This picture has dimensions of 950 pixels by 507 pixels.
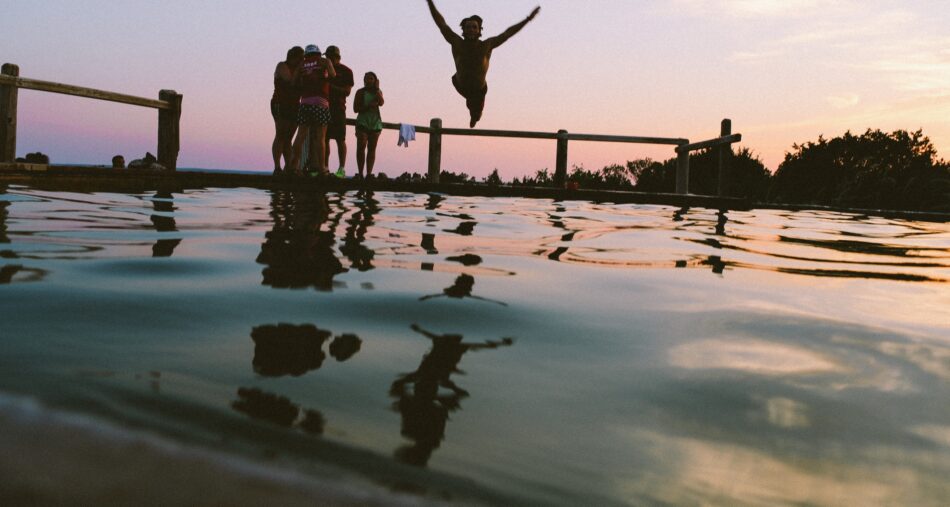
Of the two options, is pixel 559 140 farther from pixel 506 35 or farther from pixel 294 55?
pixel 294 55

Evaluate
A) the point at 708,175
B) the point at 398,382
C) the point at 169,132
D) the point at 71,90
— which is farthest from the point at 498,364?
the point at 708,175

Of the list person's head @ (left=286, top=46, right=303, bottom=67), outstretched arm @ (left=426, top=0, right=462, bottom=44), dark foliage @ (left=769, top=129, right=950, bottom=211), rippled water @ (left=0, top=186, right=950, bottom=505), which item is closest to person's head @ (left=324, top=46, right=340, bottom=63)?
person's head @ (left=286, top=46, right=303, bottom=67)

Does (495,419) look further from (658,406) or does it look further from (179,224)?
(179,224)

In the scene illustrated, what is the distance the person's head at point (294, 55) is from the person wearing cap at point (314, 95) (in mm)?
370

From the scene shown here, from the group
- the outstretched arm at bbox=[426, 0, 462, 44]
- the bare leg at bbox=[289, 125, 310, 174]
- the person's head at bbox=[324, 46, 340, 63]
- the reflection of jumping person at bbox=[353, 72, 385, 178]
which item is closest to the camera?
the outstretched arm at bbox=[426, 0, 462, 44]

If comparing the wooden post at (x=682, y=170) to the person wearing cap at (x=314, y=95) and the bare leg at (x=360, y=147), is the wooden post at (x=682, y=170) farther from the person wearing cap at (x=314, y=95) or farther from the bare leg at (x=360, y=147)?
the person wearing cap at (x=314, y=95)

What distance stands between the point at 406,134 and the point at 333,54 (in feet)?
14.3

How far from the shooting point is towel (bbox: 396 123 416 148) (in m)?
13.7

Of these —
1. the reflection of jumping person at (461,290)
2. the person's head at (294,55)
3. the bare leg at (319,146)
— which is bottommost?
the reflection of jumping person at (461,290)

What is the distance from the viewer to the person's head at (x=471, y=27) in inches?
328

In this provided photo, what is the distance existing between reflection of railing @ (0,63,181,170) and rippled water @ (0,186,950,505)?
22.0 ft

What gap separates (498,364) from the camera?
1.56 meters

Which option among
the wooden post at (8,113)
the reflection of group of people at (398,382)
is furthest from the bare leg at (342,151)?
the reflection of group of people at (398,382)

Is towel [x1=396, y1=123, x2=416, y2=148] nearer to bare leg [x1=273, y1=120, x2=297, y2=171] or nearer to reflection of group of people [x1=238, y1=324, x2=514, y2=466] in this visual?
bare leg [x1=273, y1=120, x2=297, y2=171]
